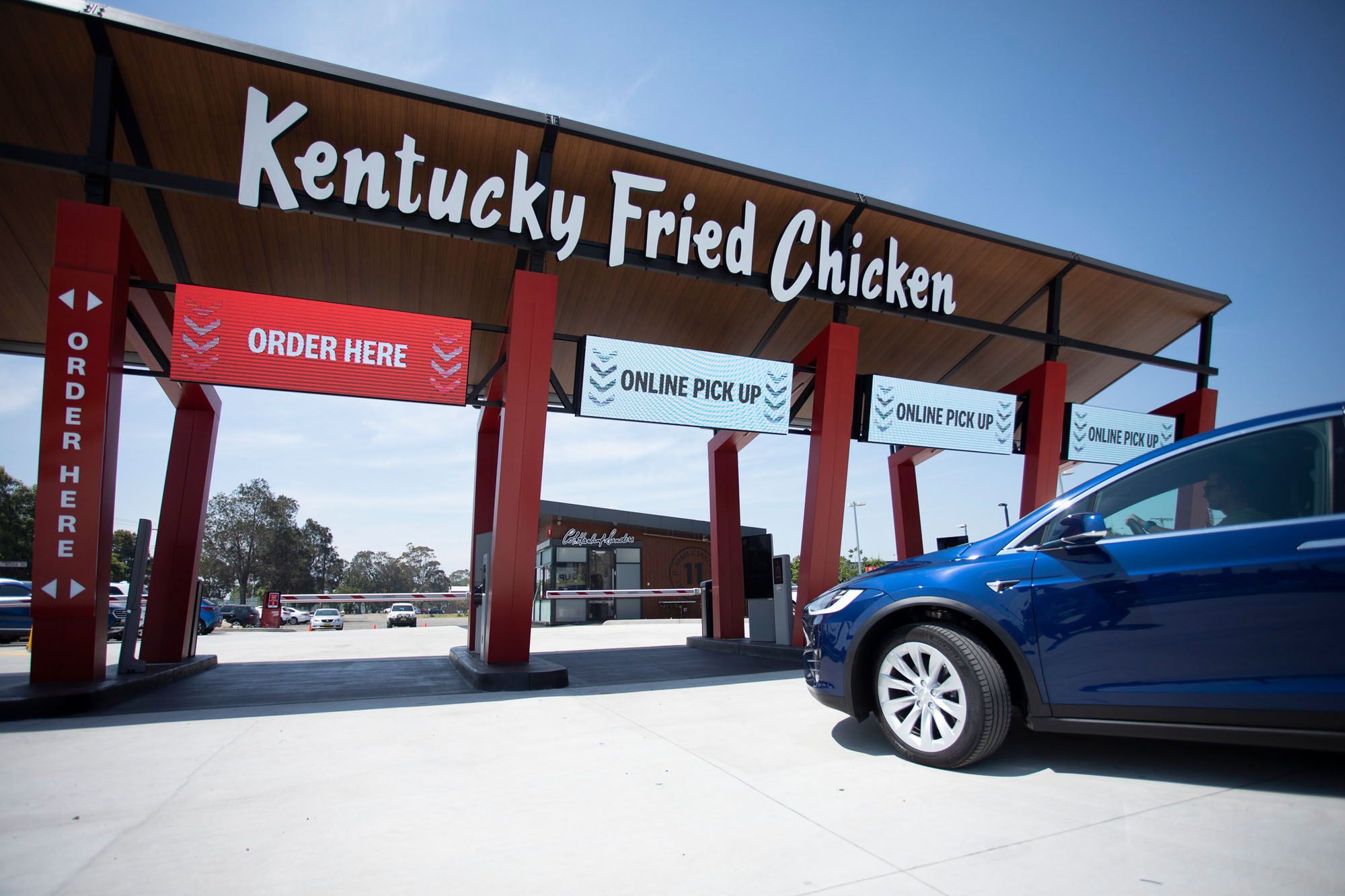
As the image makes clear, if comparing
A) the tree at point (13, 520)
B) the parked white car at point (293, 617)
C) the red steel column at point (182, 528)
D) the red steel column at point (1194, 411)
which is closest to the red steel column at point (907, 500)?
the red steel column at point (1194, 411)

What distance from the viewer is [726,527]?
12289mm

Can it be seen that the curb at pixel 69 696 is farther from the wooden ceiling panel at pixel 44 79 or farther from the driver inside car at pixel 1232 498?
the driver inside car at pixel 1232 498

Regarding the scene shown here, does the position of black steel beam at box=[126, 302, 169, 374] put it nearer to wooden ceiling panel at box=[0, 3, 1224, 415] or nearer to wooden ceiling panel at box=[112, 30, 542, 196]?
wooden ceiling panel at box=[0, 3, 1224, 415]

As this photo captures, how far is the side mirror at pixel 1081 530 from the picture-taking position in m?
3.02

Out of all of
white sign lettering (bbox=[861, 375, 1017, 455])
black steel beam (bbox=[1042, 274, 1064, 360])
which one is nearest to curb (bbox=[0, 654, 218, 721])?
white sign lettering (bbox=[861, 375, 1017, 455])

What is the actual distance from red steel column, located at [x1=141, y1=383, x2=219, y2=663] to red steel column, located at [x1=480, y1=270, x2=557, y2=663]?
4.18m

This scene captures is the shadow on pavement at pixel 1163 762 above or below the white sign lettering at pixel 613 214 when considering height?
below

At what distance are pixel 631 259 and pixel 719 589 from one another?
6.27 metres

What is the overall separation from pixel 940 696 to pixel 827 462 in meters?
6.19

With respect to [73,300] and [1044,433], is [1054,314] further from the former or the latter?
[73,300]

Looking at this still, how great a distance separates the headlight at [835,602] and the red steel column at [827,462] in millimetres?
4977

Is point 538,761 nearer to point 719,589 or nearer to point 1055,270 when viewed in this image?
point 719,589

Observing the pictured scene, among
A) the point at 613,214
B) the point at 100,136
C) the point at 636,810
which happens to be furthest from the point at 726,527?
the point at 100,136

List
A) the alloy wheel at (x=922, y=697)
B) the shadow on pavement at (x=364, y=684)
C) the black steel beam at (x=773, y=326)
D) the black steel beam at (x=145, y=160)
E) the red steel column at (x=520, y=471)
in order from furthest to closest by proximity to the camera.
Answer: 1. the black steel beam at (x=773, y=326)
2. the red steel column at (x=520, y=471)
3. the black steel beam at (x=145, y=160)
4. the shadow on pavement at (x=364, y=684)
5. the alloy wheel at (x=922, y=697)
